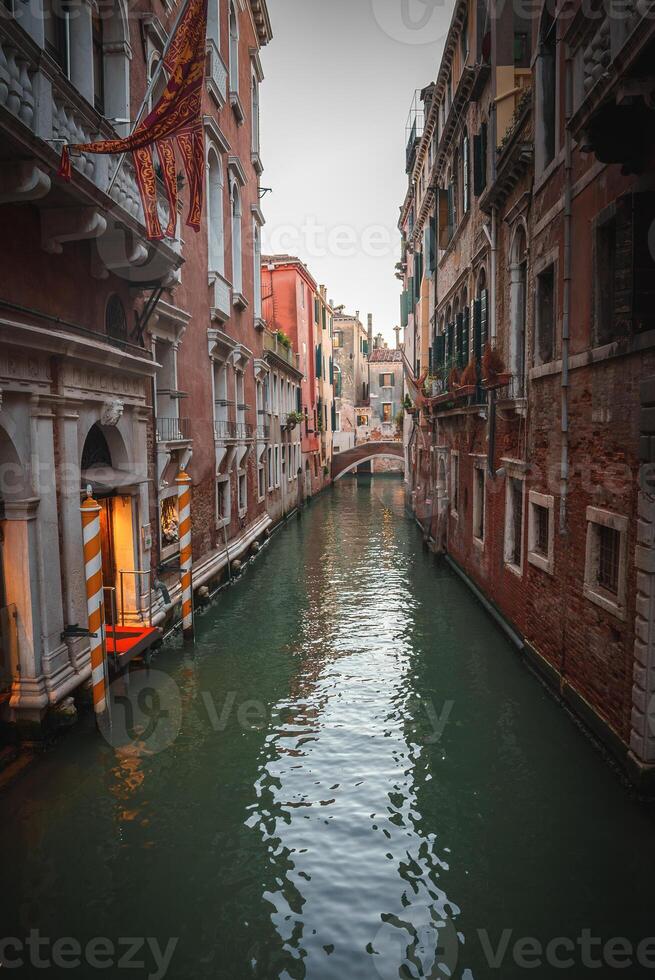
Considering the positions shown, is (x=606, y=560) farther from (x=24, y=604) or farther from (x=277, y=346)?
(x=277, y=346)

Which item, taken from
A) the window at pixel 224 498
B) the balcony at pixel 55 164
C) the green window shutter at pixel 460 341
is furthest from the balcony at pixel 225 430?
the balcony at pixel 55 164

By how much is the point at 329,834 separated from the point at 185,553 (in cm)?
532

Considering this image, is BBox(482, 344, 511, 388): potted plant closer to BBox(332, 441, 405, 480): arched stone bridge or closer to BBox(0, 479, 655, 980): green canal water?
BBox(0, 479, 655, 980): green canal water

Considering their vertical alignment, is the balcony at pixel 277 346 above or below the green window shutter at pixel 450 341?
above

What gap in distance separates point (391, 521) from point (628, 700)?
17.9 m

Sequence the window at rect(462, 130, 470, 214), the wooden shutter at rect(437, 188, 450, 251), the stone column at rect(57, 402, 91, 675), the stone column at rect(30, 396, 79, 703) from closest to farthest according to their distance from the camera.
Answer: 1. the stone column at rect(30, 396, 79, 703)
2. the stone column at rect(57, 402, 91, 675)
3. the window at rect(462, 130, 470, 214)
4. the wooden shutter at rect(437, 188, 450, 251)

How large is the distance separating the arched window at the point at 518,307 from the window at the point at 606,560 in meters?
3.28

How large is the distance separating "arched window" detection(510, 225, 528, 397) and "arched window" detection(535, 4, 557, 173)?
1453 mm

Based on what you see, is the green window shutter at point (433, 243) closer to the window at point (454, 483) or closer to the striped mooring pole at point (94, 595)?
the window at point (454, 483)

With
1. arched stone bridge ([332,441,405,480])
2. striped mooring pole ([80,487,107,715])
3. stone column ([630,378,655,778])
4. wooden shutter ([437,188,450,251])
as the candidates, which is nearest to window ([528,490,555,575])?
stone column ([630,378,655,778])

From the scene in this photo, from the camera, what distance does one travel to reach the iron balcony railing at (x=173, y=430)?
32.3 feet

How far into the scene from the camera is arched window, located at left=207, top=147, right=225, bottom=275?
42.8ft

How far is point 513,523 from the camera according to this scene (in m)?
9.67

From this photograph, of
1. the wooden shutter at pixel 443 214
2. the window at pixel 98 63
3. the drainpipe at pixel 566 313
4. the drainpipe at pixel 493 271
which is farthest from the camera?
the wooden shutter at pixel 443 214
